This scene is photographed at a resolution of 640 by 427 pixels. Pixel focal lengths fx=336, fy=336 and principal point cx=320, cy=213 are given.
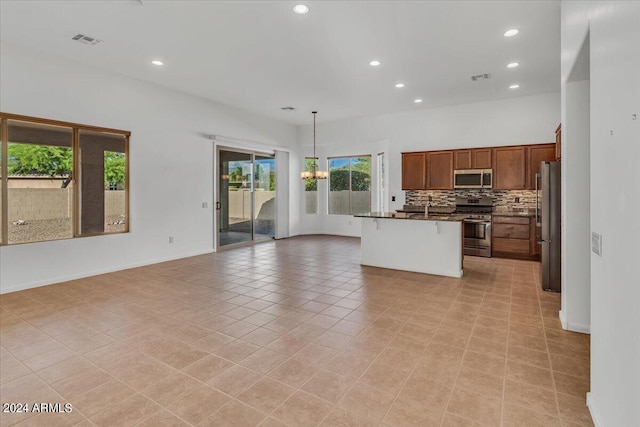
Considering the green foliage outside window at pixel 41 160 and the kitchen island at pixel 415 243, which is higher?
the green foliage outside window at pixel 41 160

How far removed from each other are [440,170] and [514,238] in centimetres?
215

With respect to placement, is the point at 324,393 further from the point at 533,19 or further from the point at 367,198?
the point at 367,198

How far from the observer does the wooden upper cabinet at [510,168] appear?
6848mm

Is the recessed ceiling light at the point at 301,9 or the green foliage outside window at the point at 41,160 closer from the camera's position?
the recessed ceiling light at the point at 301,9

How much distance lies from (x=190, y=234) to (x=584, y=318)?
21.0ft

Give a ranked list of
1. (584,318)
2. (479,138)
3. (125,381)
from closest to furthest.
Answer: (125,381)
(584,318)
(479,138)

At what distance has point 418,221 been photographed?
17.6ft

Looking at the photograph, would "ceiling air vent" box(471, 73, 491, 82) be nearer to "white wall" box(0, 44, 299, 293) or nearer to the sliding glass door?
"white wall" box(0, 44, 299, 293)

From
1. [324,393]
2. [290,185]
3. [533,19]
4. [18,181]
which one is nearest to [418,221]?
[533,19]
